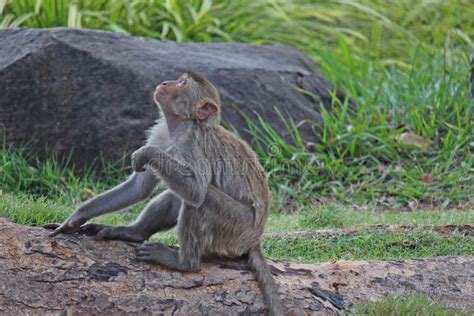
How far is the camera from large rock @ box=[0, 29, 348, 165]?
882 cm

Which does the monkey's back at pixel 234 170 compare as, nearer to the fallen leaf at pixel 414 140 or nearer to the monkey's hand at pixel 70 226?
the monkey's hand at pixel 70 226

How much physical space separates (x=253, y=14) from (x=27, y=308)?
334 inches

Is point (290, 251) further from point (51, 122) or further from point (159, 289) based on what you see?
point (51, 122)

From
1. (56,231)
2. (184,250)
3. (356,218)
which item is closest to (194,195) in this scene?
(184,250)

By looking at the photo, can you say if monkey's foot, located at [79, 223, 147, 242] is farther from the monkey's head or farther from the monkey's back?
the monkey's head

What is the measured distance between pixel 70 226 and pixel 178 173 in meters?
0.64

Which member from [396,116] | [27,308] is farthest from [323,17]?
[27,308]

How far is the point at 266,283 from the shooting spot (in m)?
4.71

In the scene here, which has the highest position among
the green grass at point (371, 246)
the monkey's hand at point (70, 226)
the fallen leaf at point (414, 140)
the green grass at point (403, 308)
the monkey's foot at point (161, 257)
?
the monkey's hand at point (70, 226)

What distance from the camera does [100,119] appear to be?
29.2 ft

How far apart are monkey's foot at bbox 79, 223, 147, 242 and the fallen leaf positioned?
5188 millimetres

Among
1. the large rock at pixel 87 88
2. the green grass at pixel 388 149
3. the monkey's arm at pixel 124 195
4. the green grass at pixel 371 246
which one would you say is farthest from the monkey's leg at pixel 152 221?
the green grass at pixel 388 149

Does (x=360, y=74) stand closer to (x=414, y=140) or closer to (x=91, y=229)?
(x=414, y=140)

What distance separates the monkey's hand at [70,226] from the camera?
4.73 m
